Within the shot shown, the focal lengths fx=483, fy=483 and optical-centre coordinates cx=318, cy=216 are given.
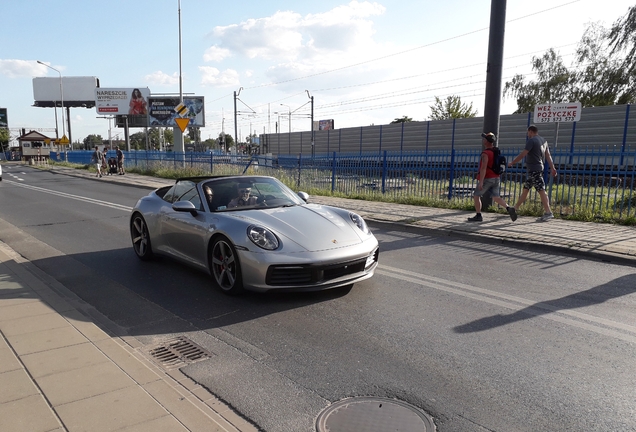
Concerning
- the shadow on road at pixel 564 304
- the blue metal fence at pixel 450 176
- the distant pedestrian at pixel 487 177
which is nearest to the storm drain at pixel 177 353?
the shadow on road at pixel 564 304

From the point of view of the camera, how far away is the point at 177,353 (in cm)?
392

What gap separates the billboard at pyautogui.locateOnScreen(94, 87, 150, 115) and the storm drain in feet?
186

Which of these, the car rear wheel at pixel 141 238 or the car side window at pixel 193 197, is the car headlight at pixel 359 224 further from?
the car rear wheel at pixel 141 238

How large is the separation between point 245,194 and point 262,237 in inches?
49.6

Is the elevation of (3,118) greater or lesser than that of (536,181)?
greater

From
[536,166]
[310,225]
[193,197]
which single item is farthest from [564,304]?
[536,166]

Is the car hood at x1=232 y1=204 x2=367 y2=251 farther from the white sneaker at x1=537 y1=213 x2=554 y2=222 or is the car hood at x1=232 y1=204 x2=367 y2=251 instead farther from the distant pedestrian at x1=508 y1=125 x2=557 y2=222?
the white sneaker at x1=537 y1=213 x2=554 y2=222

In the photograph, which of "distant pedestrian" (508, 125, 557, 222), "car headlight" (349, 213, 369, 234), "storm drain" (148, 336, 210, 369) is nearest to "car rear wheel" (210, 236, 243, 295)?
"storm drain" (148, 336, 210, 369)

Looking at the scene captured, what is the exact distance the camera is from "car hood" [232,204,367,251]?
16.2 feet

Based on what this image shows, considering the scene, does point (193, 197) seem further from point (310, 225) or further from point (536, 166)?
point (536, 166)

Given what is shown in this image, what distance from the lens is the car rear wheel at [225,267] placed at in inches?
199

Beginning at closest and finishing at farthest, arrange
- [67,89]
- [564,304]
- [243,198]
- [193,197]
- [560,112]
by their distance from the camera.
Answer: [564,304] → [243,198] → [193,197] → [560,112] → [67,89]

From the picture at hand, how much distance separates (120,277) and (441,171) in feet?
30.5

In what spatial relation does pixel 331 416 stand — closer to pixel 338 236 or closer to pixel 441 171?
pixel 338 236
